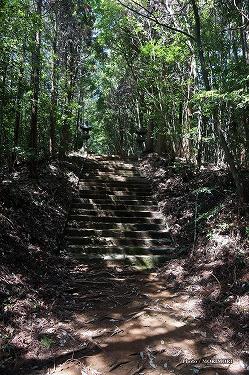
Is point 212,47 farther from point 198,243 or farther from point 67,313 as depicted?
point 67,313

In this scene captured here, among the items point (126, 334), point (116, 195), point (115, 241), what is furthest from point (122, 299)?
point (116, 195)

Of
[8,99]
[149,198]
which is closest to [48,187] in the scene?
[8,99]

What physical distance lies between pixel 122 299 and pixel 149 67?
24.3ft

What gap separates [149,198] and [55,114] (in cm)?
445

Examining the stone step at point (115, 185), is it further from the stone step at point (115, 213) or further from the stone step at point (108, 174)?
the stone step at point (115, 213)

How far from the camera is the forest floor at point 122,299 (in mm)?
3541

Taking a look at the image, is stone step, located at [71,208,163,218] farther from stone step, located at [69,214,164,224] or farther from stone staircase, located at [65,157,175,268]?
stone step, located at [69,214,164,224]

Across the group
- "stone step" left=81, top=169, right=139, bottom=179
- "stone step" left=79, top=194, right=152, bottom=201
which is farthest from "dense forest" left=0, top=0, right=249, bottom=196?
"stone step" left=79, top=194, right=152, bottom=201

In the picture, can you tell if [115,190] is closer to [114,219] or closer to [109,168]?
[114,219]

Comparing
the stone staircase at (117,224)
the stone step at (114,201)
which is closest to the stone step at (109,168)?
the stone staircase at (117,224)

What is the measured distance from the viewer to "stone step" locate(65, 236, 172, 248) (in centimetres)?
723

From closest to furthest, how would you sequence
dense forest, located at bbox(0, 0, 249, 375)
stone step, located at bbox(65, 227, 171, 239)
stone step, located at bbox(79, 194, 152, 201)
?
dense forest, located at bbox(0, 0, 249, 375)
stone step, located at bbox(65, 227, 171, 239)
stone step, located at bbox(79, 194, 152, 201)

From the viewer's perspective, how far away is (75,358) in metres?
3.56

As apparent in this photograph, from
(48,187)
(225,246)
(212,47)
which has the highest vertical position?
(212,47)
